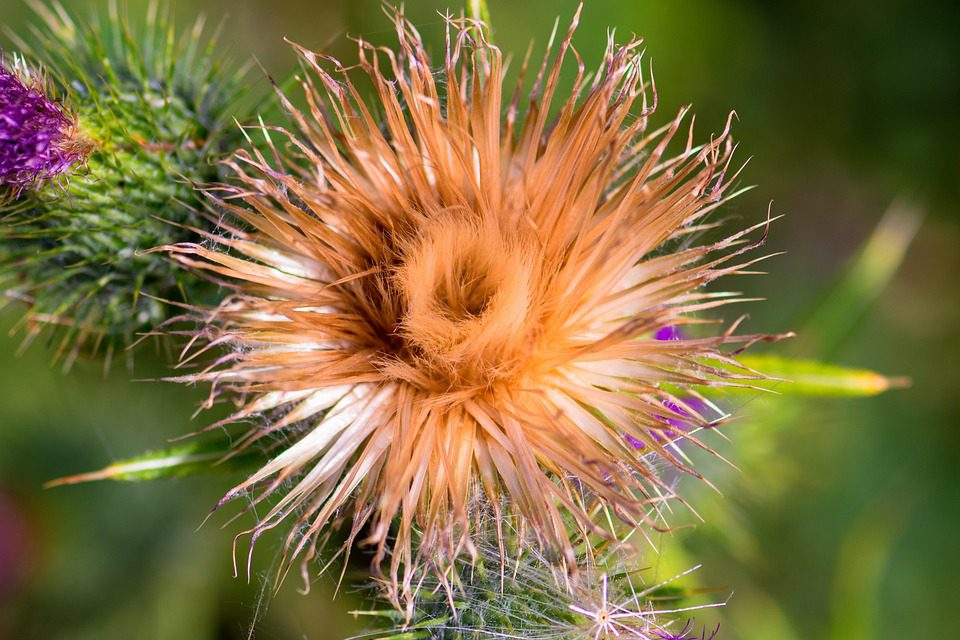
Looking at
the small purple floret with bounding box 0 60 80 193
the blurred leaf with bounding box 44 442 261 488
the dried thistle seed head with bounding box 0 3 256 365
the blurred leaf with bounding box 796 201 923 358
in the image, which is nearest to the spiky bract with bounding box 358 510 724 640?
the blurred leaf with bounding box 44 442 261 488

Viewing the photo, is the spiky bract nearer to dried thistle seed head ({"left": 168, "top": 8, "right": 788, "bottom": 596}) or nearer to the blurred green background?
dried thistle seed head ({"left": 168, "top": 8, "right": 788, "bottom": 596})

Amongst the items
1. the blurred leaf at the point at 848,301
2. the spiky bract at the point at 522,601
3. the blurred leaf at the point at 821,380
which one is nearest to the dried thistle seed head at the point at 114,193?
the spiky bract at the point at 522,601

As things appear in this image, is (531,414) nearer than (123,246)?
Yes

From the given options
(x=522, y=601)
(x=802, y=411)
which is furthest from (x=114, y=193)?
(x=802, y=411)

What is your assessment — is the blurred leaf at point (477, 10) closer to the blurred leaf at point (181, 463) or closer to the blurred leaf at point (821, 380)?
the blurred leaf at point (821, 380)

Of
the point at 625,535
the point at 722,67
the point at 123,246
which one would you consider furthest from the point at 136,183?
the point at 722,67

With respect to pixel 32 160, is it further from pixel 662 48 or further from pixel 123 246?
pixel 662 48

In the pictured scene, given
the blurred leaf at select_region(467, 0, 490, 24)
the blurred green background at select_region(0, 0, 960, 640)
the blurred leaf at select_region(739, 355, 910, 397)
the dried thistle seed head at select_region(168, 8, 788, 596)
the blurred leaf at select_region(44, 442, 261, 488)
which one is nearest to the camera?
the dried thistle seed head at select_region(168, 8, 788, 596)
